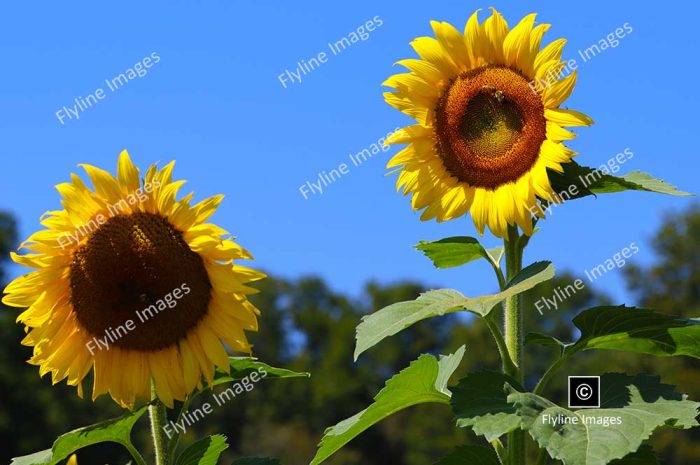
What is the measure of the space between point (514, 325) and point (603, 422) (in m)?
0.62

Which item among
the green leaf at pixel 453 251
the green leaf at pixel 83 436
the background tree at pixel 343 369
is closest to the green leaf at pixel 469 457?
the green leaf at pixel 453 251

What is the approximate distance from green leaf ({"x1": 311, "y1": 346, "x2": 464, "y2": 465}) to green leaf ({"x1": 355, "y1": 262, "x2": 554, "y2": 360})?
220 mm

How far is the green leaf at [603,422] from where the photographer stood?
370cm

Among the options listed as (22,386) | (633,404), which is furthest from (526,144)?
(22,386)

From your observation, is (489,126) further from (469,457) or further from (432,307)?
(469,457)

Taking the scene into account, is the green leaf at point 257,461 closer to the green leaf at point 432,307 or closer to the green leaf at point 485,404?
the green leaf at point 432,307

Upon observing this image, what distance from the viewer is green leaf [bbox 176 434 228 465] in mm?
Result: 4402

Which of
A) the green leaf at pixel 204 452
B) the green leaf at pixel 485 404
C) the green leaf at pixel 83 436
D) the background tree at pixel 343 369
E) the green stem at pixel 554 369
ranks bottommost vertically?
the background tree at pixel 343 369

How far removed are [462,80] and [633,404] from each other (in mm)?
1668

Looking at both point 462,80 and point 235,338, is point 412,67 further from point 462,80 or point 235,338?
point 235,338

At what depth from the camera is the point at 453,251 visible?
15.4 ft

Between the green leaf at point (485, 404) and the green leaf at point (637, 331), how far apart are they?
465 mm

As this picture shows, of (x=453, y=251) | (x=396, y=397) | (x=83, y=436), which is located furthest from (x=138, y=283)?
(x=453, y=251)

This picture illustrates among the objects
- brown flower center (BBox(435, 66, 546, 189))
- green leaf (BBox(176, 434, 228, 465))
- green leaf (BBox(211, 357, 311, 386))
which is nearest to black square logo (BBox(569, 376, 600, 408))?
brown flower center (BBox(435, 66, 546, 189))
